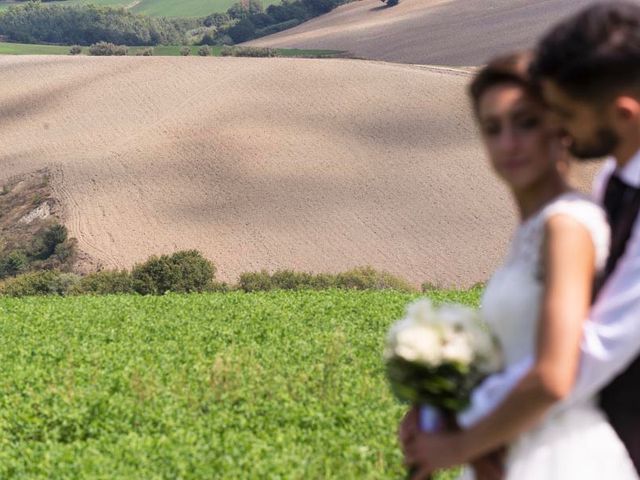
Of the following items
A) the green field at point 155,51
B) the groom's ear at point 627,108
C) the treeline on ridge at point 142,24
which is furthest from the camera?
the treeline on ridge at point 142,24

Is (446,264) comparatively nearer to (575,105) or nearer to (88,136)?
(88,136)

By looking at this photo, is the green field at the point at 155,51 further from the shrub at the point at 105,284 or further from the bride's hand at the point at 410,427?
the bride's hand at the point at 410,427

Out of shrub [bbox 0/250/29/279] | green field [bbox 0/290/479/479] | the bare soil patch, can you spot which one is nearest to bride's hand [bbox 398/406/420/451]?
green field [bbox 0/290/479/479]

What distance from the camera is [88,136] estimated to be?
79500mm

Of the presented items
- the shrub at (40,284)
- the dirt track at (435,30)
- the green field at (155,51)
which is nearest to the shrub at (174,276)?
the shrub at (40,284)

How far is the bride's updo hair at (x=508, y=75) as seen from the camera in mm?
3186

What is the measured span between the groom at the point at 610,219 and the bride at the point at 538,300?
0.06 ft

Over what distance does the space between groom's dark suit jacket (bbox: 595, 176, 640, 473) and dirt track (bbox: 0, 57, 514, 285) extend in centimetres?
5007

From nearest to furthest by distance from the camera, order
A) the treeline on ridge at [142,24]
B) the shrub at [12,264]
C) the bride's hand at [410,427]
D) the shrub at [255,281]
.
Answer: the bride's hand at [410,427], the shrub at [255,281], the shrub at [12,264], the treeline on ridge at [142,24]

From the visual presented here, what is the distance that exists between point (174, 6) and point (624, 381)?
163 meters

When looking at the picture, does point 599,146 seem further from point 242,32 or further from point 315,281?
point 242,32

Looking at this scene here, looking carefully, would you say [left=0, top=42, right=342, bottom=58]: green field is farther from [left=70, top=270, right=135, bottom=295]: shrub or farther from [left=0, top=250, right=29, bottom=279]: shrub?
[left=70, top=270, right=135, bottom=295]: shrub

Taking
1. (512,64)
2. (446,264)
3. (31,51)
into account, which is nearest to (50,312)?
(512,64)

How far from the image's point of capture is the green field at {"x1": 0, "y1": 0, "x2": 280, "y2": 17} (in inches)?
6093
